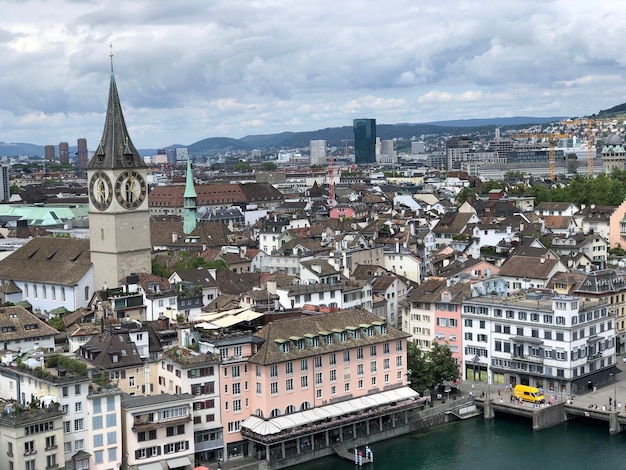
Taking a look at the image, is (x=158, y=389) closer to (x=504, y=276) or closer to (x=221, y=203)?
(x=504, y=276)

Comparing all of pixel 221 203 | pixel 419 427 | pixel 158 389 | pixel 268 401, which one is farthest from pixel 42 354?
pixel 221 203

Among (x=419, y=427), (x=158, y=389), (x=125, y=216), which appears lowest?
(x=419, y=427)

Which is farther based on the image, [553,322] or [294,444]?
[553,322]

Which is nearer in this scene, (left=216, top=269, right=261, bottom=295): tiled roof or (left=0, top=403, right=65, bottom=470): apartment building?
(left=0, top=403, right=65, bottom=470): apartment building

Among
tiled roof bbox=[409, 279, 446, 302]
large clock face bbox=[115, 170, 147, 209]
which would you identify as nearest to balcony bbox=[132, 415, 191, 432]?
tiled roof bbox=[409, 279, 446, 302]

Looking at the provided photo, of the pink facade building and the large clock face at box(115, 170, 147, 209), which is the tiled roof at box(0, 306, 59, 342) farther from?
the large clock face at box(115, 170, 147, 209)

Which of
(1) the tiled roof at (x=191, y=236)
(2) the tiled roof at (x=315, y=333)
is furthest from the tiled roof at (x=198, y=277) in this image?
(1) the tiled roof at (x=191, y=236)
